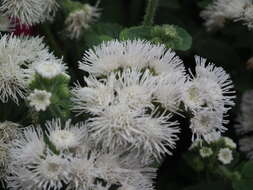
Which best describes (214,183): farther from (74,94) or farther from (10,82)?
(10,82)

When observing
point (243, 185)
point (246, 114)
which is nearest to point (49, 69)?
point (243, 185)

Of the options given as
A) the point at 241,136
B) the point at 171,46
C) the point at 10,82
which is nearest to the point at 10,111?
the point at 10,82

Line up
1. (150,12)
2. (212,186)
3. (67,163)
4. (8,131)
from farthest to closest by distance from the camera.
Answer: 1. (150,12)
2. (212,186)
3. (8,131)
4. (67,163)

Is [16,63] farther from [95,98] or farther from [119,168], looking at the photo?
[119,168]

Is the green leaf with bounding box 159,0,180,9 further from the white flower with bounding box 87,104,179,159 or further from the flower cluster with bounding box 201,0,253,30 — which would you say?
the white flower with bounding box 87,104,179,159

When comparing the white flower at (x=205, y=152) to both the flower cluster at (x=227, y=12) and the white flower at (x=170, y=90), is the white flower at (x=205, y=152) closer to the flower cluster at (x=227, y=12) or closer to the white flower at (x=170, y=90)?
the white flower at (x=170, y=90)

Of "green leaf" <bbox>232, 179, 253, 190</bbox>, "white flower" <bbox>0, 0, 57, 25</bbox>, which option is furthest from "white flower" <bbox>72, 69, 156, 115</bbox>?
"white flower" <bbox>0, 0, 57, 25</bbox>

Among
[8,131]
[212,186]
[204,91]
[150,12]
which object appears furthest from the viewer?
[150,12]

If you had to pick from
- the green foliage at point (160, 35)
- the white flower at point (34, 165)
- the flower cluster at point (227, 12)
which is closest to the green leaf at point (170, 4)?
the flower cluster at point (227, 12)
